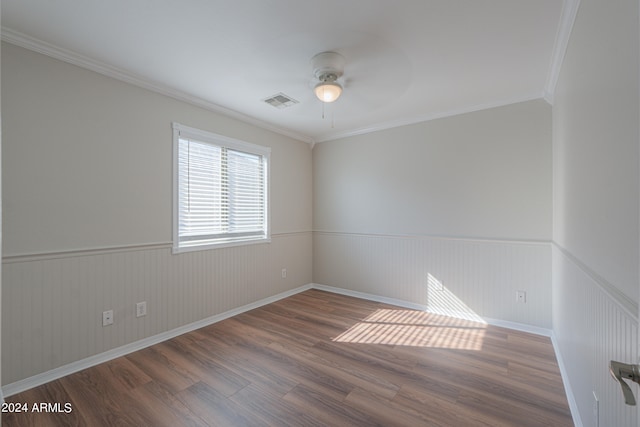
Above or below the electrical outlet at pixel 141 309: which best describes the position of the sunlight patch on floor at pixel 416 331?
below

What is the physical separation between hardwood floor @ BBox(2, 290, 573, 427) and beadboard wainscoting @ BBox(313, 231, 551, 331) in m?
0.29

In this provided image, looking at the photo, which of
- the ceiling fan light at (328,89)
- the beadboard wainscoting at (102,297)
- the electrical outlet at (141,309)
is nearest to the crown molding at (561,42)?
the ceiling fan light at (328,89)

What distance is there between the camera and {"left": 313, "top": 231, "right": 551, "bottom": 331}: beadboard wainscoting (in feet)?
10.1

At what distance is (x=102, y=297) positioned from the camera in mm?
2527

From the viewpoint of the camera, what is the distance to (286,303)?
4.06 m

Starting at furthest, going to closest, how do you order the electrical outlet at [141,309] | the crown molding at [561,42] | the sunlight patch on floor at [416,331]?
the sunlight patch on floor at [416,331] < the electrical outlet at [141,309] < the crown molding at [561,42]

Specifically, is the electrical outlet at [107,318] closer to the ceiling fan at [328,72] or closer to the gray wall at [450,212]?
the ceiling fan at [328,72]

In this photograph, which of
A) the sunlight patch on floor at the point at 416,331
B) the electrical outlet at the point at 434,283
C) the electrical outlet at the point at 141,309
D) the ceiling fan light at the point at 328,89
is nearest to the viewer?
the ceiling fan light at the point at 328,89

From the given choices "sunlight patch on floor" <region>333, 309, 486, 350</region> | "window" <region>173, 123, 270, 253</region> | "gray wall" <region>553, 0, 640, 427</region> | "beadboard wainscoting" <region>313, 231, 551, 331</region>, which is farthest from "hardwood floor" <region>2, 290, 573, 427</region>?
"window" <region>173, 123, 270, 253</region>

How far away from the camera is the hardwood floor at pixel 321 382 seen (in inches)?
75.0

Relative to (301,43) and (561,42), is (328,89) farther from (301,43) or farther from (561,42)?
(561,42)

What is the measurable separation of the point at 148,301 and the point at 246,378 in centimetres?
125

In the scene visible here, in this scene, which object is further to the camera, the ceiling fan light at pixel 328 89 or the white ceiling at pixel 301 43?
the ceiling fan light at pixel 328 89

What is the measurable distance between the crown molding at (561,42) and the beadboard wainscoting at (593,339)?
1459 millimetres
